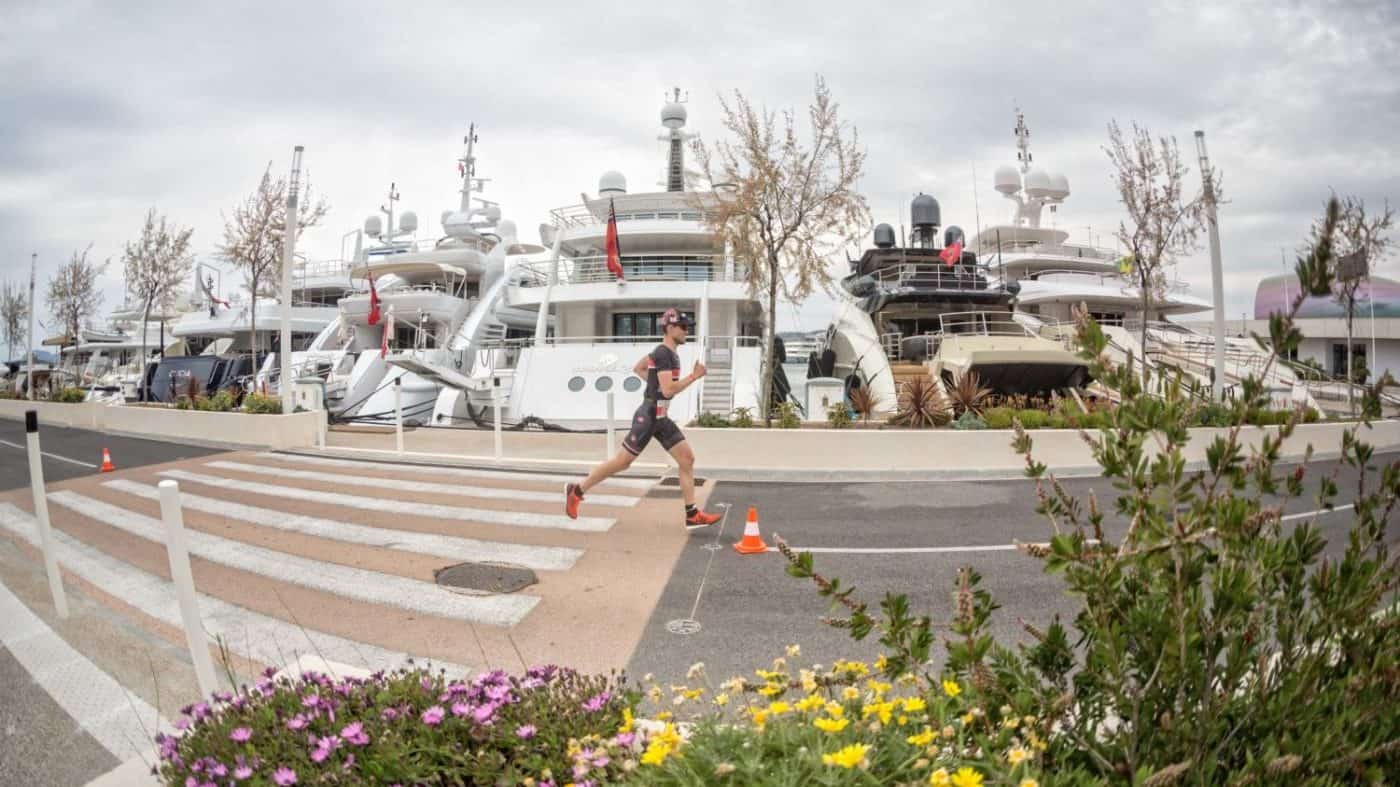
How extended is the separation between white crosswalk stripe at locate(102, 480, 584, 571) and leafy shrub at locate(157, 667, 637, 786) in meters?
3.50

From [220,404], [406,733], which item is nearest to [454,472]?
[406,733]

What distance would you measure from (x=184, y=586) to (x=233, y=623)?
1.76 metres

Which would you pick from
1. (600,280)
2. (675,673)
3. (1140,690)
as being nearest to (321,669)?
(675,673)

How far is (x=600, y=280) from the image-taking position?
24.0 m

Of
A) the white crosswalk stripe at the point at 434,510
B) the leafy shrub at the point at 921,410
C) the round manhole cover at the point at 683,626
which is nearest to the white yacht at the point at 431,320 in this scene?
the white crosswalk stripe at the point at 434,510

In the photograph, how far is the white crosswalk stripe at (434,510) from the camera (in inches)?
305

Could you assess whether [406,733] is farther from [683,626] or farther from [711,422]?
[711,422]

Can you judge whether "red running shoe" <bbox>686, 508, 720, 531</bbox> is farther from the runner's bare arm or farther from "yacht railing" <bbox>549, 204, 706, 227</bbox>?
"yacht railing" <bbox>549, 204, 706, 227</bbox>

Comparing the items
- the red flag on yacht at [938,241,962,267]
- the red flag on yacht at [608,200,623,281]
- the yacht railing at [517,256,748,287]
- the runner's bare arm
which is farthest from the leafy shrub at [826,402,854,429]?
the red flag on yacht at [938,241,962,267]

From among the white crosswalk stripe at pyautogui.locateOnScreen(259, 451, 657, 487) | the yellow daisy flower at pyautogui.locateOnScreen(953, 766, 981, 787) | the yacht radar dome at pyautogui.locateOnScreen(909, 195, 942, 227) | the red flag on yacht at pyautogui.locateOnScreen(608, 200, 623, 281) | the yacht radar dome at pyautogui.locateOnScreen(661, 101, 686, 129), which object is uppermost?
the yacht radar dome at pyautogui.locateOnScreen(661, 101, 686, 129)

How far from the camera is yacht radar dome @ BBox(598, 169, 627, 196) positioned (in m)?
28.0

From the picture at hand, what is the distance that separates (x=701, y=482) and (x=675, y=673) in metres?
6.96

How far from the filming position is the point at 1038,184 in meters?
35.0

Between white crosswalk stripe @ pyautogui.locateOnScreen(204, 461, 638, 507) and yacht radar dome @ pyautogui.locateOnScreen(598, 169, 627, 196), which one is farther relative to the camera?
yacht radar dome @ pyautogui.locateOnScreen(598, 169, 627, 196)
